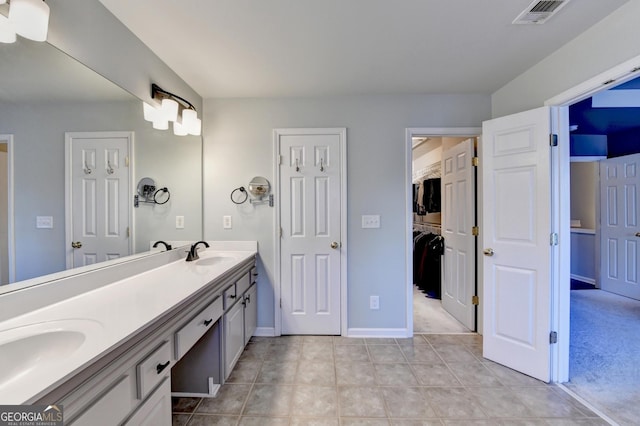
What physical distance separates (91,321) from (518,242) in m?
2.59

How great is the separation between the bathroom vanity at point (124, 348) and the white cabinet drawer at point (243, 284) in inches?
9.8

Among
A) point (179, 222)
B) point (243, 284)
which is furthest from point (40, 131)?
point (243, 284)

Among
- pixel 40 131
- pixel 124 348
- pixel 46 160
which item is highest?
pixel 40 131

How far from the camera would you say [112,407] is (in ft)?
2.83

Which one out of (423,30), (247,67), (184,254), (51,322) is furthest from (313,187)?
(51,322)

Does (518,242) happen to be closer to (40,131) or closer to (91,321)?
(91,321)

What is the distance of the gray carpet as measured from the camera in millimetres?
1702

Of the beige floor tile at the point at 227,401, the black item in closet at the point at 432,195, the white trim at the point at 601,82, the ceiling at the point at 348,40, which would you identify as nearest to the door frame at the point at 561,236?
the white trim at the point at 601,82

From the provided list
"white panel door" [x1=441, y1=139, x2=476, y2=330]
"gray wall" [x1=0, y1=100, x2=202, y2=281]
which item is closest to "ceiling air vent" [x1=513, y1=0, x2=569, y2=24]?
"white panel door" [x1=441, y1=139, x2=476, y2=330]

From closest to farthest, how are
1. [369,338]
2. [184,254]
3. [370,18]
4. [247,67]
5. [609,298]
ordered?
[370,18] < [247,67] < [184,254] < [369,338] < [609,298]

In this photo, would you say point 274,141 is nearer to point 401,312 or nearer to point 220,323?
point 220,323

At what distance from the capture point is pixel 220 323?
1.78 meters

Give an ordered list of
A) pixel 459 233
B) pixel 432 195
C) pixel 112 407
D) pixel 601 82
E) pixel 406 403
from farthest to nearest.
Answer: pixel 432 195
pixel 459 233
pixel 406 403
pixel 601 82
pixel 112 407

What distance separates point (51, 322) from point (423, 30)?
7.71 feet
